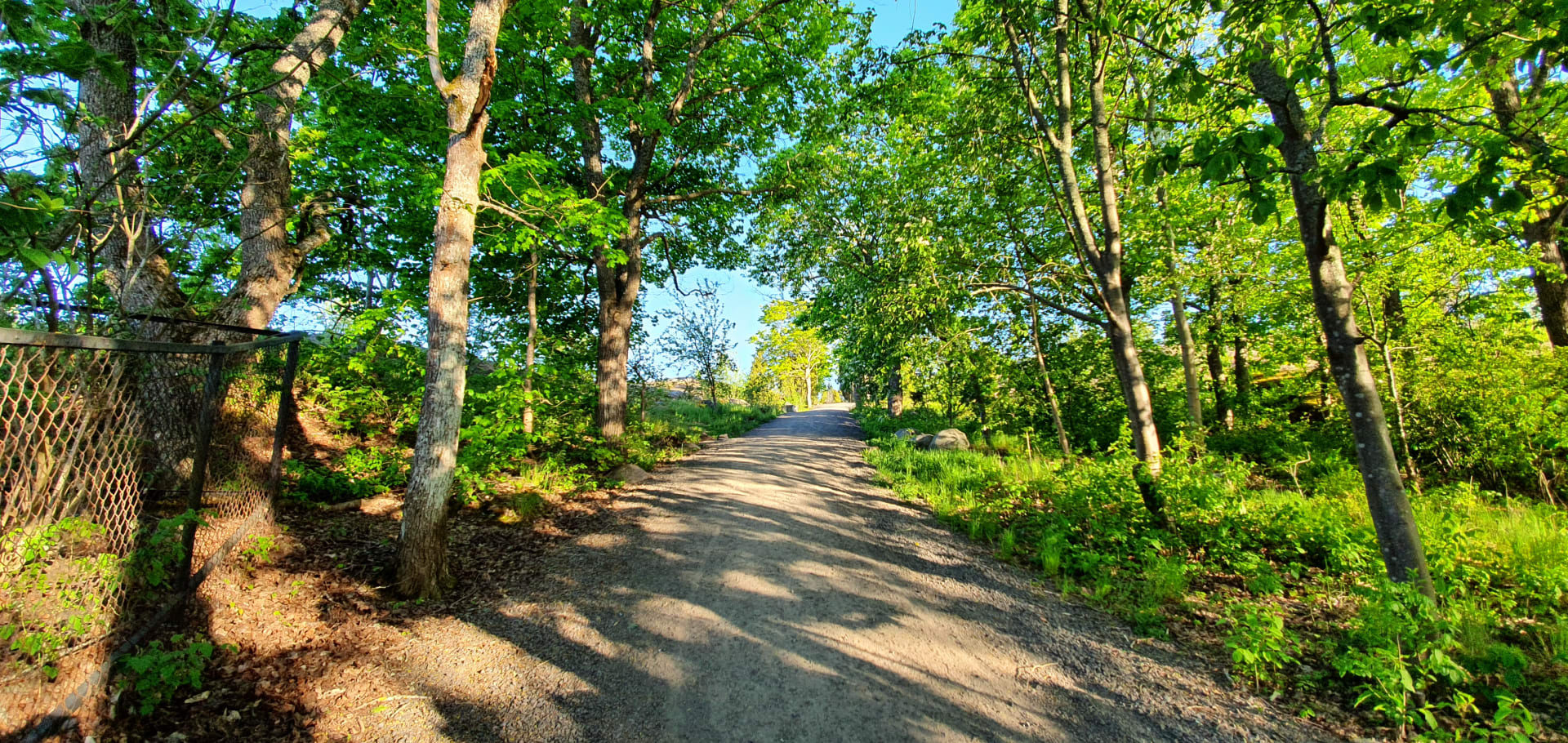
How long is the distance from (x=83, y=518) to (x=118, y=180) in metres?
2.07

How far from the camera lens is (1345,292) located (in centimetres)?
329

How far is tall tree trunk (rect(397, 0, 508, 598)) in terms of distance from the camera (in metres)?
4.14

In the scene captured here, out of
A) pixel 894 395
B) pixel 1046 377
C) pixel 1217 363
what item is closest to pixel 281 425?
pixel 1046 377

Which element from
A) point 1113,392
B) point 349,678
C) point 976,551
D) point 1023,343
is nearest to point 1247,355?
point 1113,392

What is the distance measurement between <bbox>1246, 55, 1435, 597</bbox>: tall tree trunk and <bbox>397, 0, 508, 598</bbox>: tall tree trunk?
20.7 feet

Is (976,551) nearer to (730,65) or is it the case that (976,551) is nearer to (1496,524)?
(1496,524)

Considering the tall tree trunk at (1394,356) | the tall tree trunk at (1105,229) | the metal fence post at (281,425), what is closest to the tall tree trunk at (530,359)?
the metal fence post at (281,425)

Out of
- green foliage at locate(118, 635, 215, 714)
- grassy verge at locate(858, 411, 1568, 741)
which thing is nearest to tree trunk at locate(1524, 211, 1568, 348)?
grassy verge at locate(858, 411, 1568, 741)

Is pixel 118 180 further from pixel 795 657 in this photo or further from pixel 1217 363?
pixel 1217 363

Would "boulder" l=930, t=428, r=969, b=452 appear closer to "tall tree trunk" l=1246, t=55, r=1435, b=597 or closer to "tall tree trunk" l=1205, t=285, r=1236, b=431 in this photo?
"tall tree trunk" l=1205, t=285, r=1236, b=431

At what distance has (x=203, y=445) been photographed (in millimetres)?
3232

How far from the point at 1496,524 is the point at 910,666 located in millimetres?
5954

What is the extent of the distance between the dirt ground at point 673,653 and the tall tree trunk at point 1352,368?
158 cm

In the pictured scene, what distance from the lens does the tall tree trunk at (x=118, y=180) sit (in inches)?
120
